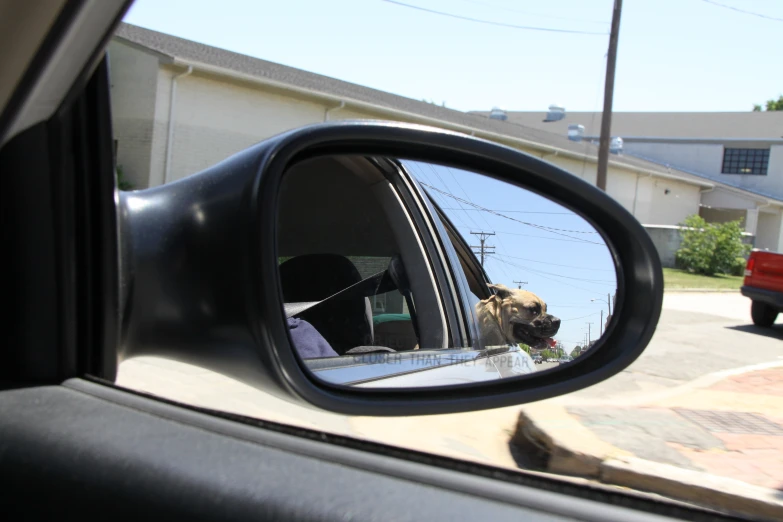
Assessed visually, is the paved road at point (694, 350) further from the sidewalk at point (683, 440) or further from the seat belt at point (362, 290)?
the seat belt at point (362, 290)

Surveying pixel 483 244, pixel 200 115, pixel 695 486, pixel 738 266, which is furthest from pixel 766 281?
pixel 738 266

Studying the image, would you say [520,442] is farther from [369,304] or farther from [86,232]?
[86,232]

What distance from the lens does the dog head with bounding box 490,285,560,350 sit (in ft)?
4.97

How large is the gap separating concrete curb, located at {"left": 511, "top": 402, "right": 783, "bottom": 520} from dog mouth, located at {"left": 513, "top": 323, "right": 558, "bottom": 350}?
67.8 inches

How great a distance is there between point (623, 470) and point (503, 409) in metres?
1.74

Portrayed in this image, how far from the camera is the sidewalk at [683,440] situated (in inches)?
139

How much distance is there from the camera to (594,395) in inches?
262

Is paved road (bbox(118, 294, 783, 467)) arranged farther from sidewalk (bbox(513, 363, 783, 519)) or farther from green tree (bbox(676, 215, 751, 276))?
green tree (bbox(676, 215, 751, 276))

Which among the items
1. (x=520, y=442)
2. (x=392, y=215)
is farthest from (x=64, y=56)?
(x=520, y=442)

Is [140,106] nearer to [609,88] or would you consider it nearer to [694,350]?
[694,350]

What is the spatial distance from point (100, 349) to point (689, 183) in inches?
1000

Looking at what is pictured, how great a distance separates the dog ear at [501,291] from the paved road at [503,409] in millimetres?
167

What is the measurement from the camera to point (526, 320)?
155 cm

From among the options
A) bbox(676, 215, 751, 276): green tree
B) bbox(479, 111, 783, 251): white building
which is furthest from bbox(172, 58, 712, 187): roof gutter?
bbox(479, 111, 783, 251): white building
